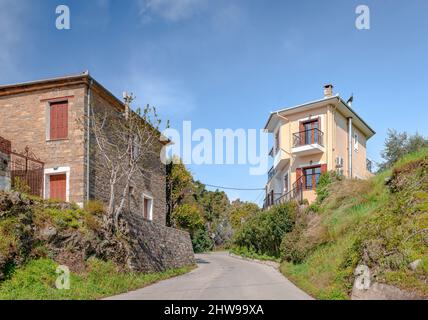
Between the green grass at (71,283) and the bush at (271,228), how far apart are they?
33.4 feet

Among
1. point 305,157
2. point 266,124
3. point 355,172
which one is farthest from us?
point 266,124

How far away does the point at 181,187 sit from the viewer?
30.0 meters

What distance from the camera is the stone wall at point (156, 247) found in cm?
1648

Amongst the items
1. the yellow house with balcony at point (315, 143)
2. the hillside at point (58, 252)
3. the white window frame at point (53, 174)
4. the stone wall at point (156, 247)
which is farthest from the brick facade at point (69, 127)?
the yellow house with balcony at point (315, 143)

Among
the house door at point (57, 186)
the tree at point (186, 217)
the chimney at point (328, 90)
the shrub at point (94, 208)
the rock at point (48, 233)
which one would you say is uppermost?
the chimney at point (328, 90)

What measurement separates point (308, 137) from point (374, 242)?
16.7 m

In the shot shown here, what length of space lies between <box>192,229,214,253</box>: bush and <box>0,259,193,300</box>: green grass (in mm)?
30757

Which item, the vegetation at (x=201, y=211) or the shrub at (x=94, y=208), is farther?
the vegetation at (x=201, y=211)

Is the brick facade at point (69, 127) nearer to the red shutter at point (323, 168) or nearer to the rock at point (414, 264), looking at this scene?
the rock at point (414, 264)

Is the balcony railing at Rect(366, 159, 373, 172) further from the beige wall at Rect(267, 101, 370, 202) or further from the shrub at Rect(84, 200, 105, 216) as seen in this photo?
the shrub at Rect(84, 200, 105, 216)

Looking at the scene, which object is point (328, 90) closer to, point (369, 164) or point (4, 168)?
point (369, 164)

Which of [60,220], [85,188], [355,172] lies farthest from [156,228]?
[355,172]

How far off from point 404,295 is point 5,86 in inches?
688
